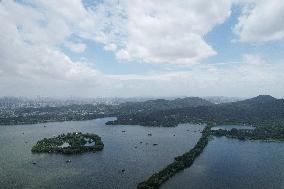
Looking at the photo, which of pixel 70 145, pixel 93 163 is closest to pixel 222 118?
pixel 70 145

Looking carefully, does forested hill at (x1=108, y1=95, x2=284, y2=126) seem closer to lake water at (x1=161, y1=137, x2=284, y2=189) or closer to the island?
the island

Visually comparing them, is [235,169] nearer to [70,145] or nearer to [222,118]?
[70,145]

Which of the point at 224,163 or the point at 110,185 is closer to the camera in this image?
the point at 110,185

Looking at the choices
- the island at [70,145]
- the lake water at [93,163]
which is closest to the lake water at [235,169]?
the lake water at [93,163]

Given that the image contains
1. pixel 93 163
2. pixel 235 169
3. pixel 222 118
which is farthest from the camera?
pixel 222 118

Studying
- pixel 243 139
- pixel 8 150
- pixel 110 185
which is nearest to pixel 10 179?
pixel 110 185

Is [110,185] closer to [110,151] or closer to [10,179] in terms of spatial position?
[10,179]

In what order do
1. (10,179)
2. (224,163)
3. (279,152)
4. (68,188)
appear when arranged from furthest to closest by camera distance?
(279,152)
(224,163)
(10,179)
(68,188)
